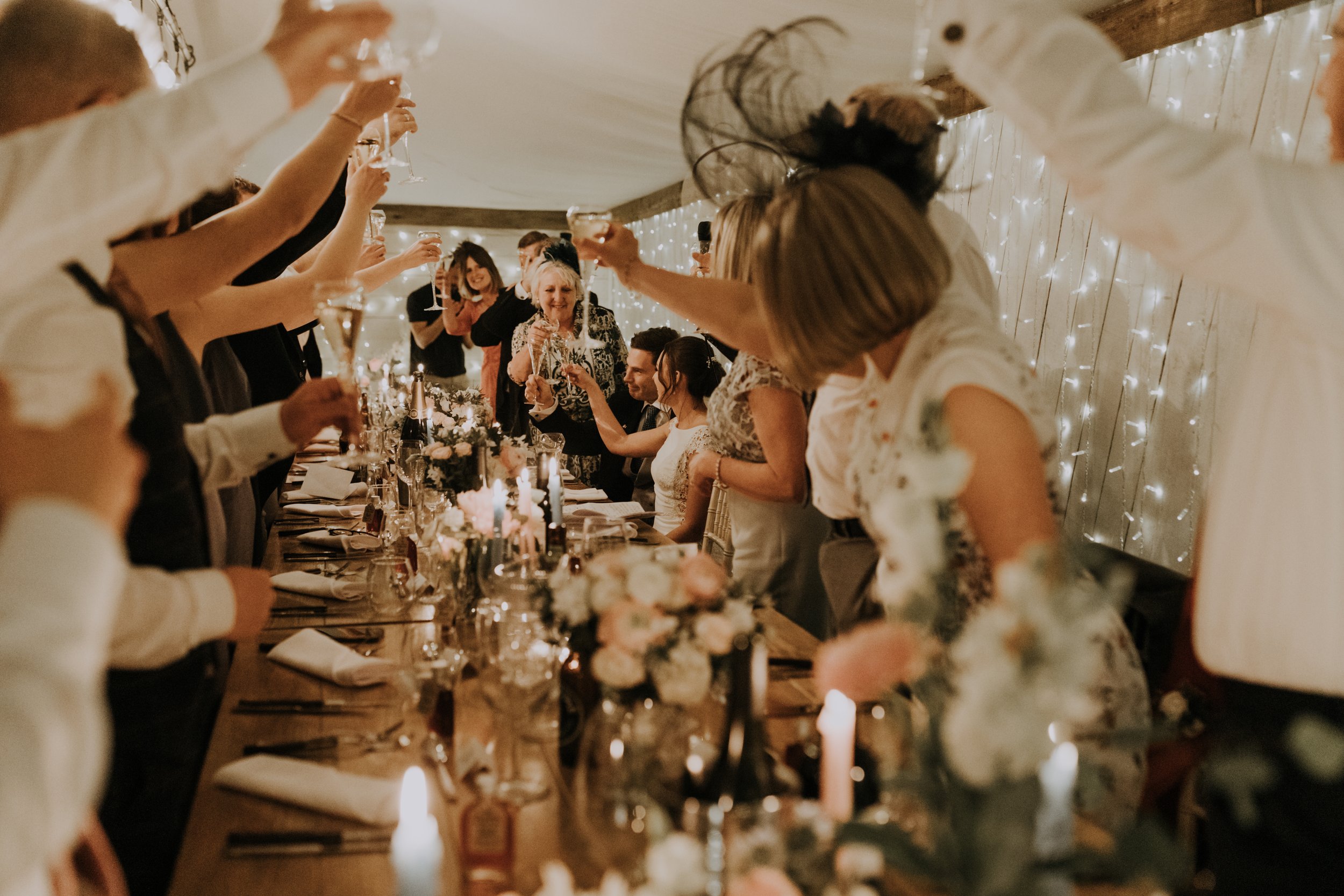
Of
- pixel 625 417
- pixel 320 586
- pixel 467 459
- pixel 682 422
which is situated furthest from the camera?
pixel 625 417

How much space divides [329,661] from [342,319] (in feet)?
2.01

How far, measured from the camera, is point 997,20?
1.01 meters

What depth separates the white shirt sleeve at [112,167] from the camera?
32.6 inches

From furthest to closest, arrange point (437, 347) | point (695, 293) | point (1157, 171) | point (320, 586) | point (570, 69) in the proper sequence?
point (437, 347), point (570, 69), point (320, 586), point (695, 293), point (1157, 171)

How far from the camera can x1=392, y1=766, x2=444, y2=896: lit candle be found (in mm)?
836

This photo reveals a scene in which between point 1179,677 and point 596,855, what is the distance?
1420 mm

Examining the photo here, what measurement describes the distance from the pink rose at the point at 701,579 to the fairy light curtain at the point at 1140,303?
2.33 metres

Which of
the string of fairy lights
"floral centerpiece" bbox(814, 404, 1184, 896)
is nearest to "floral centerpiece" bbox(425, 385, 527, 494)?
the string of fairy lights

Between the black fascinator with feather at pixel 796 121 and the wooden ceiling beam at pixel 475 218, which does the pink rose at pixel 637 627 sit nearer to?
the black fascinator with feather at pixel 796 121

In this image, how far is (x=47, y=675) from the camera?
545 mm

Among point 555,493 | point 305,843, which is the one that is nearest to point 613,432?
point 555,493

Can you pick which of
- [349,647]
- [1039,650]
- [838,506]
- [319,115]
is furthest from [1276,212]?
[319,115]

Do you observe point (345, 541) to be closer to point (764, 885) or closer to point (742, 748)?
point (742, 748)

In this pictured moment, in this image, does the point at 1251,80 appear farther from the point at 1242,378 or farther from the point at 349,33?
the point at 349,33
